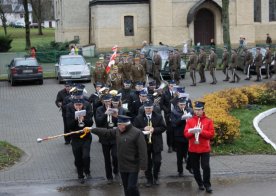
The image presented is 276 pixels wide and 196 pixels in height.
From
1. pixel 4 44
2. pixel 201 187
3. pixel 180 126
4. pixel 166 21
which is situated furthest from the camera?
pixel 4 44

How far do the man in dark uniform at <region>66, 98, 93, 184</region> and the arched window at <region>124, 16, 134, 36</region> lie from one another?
35948 millimetres

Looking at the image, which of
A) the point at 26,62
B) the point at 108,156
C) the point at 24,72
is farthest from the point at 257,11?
the point at 108,156

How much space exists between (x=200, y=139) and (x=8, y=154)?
5826 millimetres

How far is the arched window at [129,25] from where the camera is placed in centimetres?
4912

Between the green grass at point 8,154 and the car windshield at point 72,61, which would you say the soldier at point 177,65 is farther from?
the green grass at point 8,154

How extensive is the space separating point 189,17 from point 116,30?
5816 millimetres

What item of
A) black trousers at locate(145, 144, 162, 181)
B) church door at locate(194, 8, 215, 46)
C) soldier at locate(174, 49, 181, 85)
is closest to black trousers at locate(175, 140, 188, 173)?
black trousers at locate(145, 144, 162, 181)

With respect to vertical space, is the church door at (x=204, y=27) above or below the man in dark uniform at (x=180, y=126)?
above

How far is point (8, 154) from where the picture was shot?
1600 centimetres

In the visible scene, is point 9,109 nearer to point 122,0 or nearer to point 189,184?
point 189,184

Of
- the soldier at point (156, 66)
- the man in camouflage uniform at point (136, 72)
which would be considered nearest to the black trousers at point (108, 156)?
the man in camouflage uniform at point (136, 72)

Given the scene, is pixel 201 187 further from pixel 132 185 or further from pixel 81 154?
pixel 81 154

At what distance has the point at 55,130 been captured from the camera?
20062 millimetres

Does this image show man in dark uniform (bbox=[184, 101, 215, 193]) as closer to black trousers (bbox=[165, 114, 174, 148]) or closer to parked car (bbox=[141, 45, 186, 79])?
black trousers (bbox=[165, 114, 174, 148])
